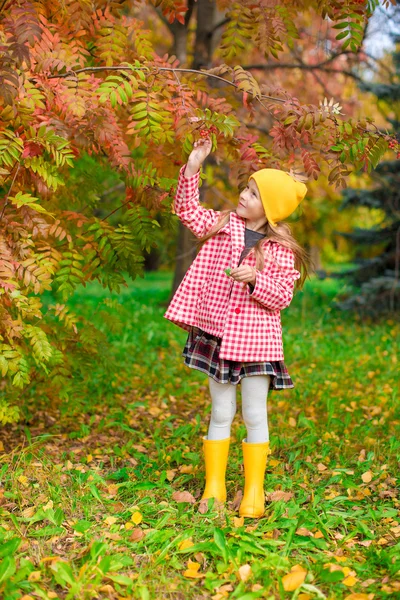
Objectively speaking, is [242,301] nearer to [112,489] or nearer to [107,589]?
[112,489]

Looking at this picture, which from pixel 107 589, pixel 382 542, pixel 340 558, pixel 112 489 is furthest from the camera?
pixel 112 489

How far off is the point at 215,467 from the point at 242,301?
0.80 meters

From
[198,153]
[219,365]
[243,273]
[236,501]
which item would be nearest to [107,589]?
[236,501]

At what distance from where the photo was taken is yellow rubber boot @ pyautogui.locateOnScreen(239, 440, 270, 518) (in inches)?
118

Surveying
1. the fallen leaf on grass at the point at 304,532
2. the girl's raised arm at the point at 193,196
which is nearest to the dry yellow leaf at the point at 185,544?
the fallen leaf on grass at the point at 304,532

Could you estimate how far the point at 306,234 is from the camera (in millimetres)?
16875

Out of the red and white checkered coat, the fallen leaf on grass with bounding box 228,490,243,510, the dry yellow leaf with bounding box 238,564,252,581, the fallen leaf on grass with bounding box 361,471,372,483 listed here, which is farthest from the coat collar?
the fallen leaf on grass with bounding box 361,471,372,483

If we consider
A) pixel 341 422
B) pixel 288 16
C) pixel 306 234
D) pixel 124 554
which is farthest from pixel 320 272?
pixel 306 234

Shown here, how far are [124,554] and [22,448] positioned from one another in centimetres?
123

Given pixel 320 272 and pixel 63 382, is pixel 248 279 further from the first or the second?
pixel 320 272

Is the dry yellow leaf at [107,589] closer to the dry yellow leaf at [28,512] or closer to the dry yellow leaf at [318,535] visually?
the dry yellow leaf at [28,512]

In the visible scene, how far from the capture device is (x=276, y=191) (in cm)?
288

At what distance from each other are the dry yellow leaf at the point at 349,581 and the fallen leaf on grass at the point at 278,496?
2.34 ft

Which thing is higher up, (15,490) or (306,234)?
(306,234)
